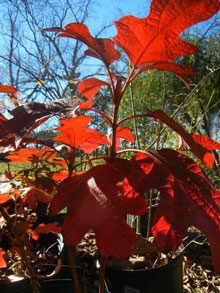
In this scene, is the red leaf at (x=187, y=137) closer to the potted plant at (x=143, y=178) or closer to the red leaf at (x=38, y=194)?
the potted plant at (x=143, y=178)

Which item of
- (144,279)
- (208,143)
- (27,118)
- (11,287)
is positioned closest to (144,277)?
(144,279)

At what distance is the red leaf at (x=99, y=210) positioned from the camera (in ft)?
1.22

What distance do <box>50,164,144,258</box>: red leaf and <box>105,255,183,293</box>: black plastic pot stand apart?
1.86 ft

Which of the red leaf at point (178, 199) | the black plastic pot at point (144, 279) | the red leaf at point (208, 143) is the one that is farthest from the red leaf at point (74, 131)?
the black plastic pot at point (144, 279)

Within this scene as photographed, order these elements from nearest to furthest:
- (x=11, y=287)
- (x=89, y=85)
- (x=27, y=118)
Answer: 1. (x=27, y=118)
2. (x=89, y=85)
3. (x=11, y=287)

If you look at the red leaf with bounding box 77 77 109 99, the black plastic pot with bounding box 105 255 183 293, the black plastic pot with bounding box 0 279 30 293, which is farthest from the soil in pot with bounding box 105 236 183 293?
the red leaf with bounding box 77 77 109 99

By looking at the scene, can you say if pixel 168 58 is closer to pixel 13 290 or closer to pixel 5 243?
→ pixel 13 290

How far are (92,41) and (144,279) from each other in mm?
781

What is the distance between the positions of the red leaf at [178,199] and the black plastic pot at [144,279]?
56 cm

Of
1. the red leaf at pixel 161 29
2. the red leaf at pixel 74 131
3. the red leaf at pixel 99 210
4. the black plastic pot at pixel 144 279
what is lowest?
the black plastic pot at pixel 144 279

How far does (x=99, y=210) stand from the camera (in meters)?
0.38

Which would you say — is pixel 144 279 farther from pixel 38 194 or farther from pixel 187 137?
pixel 187 137

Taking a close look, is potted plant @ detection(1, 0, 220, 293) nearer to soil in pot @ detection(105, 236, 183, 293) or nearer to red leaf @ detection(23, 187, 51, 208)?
red leaf @ detection(23, 187, 51, 208)

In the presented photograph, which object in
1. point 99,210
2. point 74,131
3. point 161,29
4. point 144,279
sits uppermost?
point 161,29
